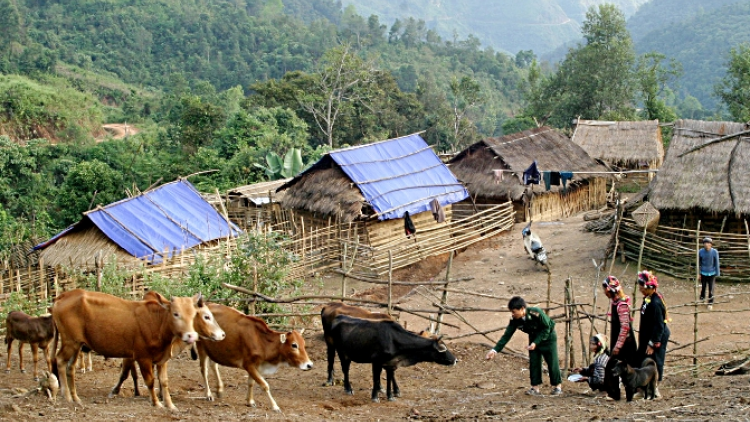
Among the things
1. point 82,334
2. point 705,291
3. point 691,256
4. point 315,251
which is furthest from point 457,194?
point 82,334

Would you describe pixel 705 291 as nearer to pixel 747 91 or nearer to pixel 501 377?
pixel 501 377

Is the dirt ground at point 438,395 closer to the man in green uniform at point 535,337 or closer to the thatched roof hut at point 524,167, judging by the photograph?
the man in green uniform at point 535,337

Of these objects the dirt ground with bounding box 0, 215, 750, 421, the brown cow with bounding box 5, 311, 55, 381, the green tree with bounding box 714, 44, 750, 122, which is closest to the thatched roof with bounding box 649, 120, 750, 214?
the dirt ground with bounding box 0, 215, 750, 421

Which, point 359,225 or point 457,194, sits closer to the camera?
point 359,225

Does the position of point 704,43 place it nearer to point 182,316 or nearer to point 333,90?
point 333,90

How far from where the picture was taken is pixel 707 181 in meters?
15.6

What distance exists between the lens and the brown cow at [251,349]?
24.2ft

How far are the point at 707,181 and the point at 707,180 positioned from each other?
3cm

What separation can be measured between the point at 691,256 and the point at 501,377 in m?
7.66

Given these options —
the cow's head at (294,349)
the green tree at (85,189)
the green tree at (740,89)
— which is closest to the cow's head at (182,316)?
the cow's head at (294,349)

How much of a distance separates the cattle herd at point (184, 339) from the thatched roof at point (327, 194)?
918 cm

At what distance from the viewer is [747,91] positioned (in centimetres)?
3388

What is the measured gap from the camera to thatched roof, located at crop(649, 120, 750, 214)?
15203 mm

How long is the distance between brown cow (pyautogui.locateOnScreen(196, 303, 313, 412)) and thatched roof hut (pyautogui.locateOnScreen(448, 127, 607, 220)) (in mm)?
15119
